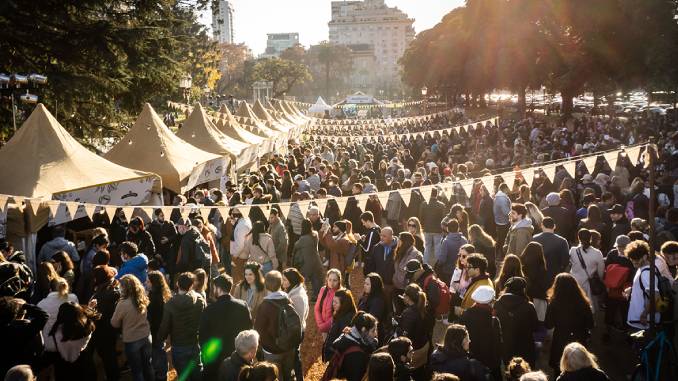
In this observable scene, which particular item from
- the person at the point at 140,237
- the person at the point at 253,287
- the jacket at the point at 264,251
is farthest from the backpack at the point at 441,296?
the person at the point at 140,237

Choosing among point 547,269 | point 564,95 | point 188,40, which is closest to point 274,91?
point 564,95

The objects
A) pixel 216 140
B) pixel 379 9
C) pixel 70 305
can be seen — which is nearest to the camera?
pixel 70 305

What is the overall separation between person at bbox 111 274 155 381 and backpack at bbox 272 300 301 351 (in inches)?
52.9

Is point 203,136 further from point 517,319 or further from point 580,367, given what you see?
point 580,367

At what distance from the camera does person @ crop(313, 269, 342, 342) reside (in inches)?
235

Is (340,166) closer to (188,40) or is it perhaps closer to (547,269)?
(188,40)

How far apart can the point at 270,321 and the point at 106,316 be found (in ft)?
5.77

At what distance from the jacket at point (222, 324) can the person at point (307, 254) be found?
8.92 feet

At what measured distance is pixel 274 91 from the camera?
94.8 metres

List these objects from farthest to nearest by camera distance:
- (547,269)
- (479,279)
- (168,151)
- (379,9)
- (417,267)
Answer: (379,9) → (168,151) → (547,269) → (417,267) → (479,279)

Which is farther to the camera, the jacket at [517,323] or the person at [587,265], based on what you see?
the person at [587,265]

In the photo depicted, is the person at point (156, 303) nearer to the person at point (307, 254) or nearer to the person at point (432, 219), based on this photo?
the person at point (307, 254)

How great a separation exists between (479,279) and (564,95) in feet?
123

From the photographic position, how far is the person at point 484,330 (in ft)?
16.7
